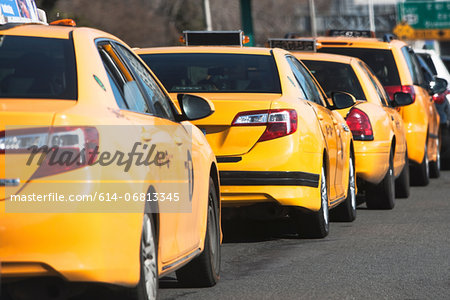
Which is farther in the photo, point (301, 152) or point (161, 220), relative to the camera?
point (301, 152)

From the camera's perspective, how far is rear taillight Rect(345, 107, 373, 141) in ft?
40.8

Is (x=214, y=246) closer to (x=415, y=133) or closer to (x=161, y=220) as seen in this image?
(x=161, y=220)

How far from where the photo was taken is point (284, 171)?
9.09 metres

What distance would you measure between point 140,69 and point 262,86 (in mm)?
2978

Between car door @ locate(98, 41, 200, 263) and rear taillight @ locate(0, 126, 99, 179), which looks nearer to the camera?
rear taillight @ locate(0, 126, 99, 179)

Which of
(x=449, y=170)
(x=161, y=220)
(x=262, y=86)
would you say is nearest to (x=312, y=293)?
(x=161, y=220)

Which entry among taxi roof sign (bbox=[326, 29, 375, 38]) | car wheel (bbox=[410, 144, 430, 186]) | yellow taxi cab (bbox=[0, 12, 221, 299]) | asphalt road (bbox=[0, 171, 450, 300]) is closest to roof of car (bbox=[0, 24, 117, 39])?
yellow taxi cab (bbox=[0, 12, 221, 299])

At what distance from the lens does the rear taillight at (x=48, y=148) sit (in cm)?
495

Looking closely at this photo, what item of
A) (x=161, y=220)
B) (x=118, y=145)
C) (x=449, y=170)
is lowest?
(x=449, y=170)

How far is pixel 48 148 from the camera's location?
4.96 meters

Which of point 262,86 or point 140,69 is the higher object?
point 140,69

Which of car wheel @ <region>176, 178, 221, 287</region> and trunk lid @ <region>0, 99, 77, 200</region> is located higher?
trunk lid @ <region>0, 99, 77, 200</region>

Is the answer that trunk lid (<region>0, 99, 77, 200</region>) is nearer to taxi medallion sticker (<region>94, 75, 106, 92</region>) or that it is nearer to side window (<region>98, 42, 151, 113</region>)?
taxi medallion sticker (<region>94, 75, 106, 92</region>)

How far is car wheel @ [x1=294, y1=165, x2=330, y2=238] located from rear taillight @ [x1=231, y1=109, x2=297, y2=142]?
0.70 metres
